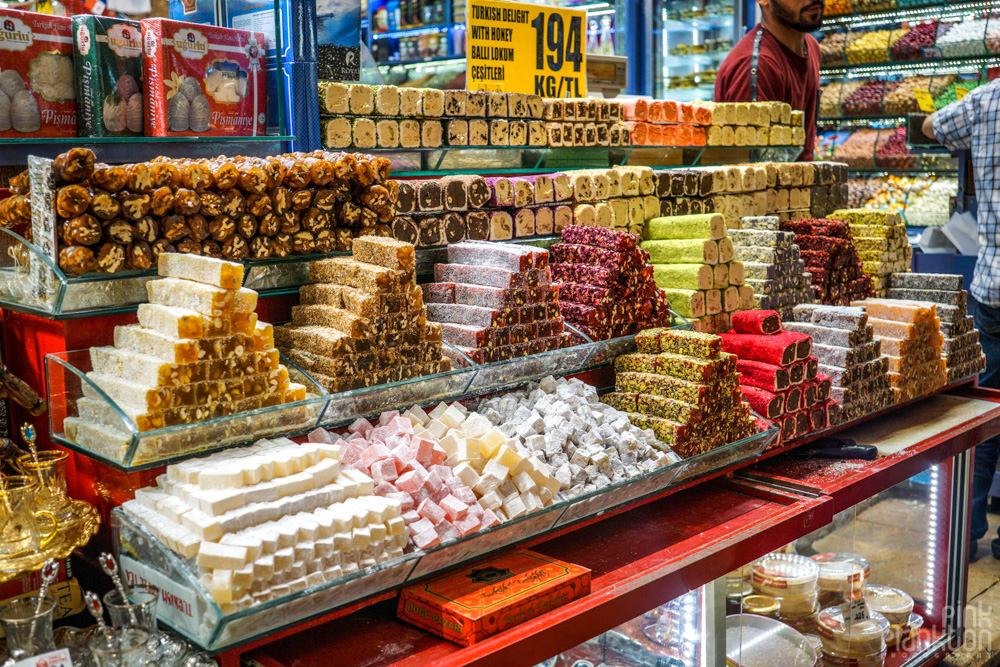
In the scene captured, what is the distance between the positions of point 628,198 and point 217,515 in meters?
2.20

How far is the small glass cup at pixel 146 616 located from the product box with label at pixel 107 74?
1176mm

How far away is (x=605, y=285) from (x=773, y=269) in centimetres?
101

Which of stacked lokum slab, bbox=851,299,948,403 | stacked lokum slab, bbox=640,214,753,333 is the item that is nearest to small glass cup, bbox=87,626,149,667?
stacked lokum slab, bbox=640,214,753,333

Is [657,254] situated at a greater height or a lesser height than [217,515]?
greater

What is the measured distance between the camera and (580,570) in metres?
2.07

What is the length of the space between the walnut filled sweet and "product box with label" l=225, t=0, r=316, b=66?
1.18 ft

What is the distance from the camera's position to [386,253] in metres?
2.22

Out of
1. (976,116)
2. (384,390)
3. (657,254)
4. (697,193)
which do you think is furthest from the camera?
(976,116)

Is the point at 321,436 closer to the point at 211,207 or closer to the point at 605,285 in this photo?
the point at 211,207

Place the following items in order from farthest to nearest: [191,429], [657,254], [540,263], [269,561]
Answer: [657,254]
[540,263]
[191,429]
[269,561]

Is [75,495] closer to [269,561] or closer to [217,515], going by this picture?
[217,515]

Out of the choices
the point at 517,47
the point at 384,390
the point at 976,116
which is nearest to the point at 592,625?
the point at 384,390

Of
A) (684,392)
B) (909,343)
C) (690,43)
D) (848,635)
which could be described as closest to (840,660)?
(848,635)

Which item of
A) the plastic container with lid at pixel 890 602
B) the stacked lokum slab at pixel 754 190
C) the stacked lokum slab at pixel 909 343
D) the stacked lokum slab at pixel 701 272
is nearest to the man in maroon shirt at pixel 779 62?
the stacked lokum slab at pixel 754 190
